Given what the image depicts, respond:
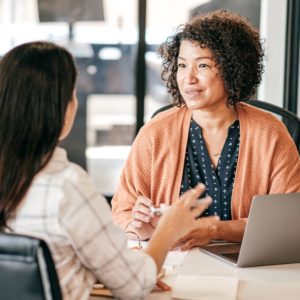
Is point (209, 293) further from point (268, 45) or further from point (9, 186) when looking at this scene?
point (268, 45)

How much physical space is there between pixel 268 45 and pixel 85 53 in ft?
4.35

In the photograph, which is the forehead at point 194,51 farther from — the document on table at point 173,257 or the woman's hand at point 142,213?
the document on table at point 173,257

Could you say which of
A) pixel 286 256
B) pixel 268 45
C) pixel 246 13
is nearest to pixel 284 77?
pixel 268 45

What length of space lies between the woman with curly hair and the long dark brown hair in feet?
2.61

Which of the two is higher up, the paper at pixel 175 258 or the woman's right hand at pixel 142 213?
the woman's right hand at pixel 142 213

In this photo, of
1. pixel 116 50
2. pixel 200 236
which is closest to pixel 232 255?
pixel 200 236

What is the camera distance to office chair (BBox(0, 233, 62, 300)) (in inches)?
48.1

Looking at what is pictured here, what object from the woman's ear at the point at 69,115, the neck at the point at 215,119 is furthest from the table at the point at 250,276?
the neck at the point at 215,119

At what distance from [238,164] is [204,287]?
0.65 meters

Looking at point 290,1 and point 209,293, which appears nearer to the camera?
point 209,293

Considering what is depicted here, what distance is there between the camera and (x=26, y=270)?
123 cm

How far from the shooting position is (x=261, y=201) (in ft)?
5.74

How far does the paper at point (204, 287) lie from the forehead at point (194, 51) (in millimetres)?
847

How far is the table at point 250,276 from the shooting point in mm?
1629
